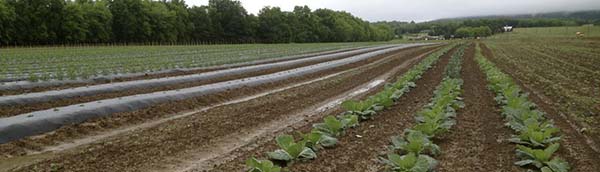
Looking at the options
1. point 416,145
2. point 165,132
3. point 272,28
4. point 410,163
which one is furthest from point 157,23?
point 410,163

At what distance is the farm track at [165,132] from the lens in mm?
6562

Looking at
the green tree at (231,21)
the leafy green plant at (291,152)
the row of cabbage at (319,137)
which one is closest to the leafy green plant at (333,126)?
the row of cabbage at (319,137)

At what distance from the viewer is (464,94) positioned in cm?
Answer: 1301

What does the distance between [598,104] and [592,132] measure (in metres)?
3.57

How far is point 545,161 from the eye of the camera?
578 centimetres

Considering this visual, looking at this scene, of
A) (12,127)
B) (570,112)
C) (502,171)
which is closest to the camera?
(502,171)

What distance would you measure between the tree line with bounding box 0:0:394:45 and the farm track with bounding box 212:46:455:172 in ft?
182

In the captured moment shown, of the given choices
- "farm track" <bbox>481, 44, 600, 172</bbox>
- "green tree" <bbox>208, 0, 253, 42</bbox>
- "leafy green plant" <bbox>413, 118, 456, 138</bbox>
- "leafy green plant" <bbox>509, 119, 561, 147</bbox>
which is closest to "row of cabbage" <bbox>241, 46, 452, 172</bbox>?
"leafy green plant" <bbox>413, 118, 456, 138</bbox>

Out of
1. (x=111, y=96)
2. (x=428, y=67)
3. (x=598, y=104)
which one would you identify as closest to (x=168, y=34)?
(x=428, y=67)

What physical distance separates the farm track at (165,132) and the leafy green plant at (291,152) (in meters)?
1.62

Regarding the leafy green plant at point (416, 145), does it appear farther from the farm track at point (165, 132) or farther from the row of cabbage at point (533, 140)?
the farm track at point (165, 132)

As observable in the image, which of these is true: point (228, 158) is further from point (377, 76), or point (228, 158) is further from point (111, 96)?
point (377, 76)

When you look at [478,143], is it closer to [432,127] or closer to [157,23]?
[432,127]

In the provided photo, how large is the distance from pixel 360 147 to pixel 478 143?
5.85 ft
